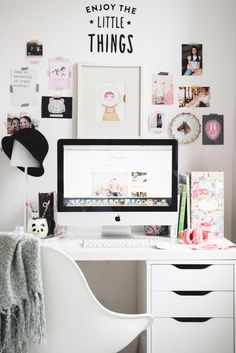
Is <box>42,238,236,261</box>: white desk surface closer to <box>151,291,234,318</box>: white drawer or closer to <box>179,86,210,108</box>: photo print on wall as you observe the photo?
<box>151,291,234,318</box>: white drawer

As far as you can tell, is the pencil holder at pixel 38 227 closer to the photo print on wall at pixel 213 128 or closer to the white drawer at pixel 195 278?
the white drawer at pixel 195 278

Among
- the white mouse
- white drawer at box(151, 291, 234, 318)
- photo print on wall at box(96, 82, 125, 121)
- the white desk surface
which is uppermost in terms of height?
photo print on wall at box(96, 82, 125, 121)

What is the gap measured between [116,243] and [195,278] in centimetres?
41

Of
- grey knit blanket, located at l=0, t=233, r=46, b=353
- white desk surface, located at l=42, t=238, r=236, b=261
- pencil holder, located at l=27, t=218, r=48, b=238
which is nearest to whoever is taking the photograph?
grey knit blanket, located at l=0, t=233, r=46, b=353

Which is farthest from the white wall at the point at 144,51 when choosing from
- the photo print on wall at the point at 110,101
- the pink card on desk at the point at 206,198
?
the pink card on desk at the point at 206,198

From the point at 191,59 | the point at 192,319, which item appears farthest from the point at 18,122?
the point at 192,319

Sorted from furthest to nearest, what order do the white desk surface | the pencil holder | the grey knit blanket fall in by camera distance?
the pencil holder < the white desk surface < the grey knit blanket

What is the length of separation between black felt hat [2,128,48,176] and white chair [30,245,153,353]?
1.07m

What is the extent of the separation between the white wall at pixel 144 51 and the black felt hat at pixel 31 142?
0.46 ft

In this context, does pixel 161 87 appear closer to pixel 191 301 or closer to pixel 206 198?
pixel 206 198

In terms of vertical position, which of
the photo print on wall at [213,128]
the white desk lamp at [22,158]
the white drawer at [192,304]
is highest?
the photo print on wall at [213,128]

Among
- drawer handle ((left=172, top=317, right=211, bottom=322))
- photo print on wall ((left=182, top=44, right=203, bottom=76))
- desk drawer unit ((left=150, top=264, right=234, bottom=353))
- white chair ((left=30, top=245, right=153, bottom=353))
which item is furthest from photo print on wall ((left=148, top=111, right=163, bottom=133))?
white chair ((left=30, top=245, right=153, bottom=353))

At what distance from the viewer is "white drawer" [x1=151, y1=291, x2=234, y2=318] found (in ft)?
7.03

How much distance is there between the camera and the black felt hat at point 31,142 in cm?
246
